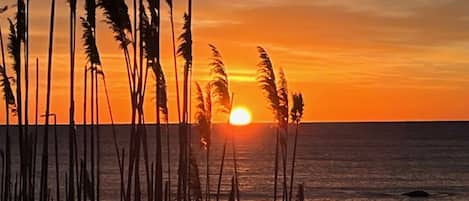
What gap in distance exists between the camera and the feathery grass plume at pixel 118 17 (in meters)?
8.69

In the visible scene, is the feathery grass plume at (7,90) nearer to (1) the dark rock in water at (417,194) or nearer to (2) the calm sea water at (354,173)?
(2) the calm sea water at (354,173)

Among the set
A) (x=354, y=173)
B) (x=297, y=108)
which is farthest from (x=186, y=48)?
(x=354, y=173)

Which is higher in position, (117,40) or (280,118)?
(117,40)

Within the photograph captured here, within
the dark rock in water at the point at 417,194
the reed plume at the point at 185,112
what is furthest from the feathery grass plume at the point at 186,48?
the dark rock in water at the point at 417,194

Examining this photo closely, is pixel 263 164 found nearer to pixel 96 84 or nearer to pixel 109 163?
pixel 109 163

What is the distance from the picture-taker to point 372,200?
55.8 m

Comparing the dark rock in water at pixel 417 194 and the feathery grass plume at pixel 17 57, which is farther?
the dark rock in water at pixel 417 194

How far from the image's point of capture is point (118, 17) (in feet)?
28.7

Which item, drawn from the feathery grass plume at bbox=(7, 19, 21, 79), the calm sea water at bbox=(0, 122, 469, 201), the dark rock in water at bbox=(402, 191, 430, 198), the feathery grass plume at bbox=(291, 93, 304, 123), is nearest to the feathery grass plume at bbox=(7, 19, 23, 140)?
the feathery grass plume at bbox=(7, 19, 21, 79)

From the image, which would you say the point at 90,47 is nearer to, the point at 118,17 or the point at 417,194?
the point at 118,17

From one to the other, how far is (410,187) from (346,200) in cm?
1239

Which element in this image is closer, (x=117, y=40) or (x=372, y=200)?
(x=117, y=40)

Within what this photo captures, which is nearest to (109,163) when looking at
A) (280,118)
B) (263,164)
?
(263,164)

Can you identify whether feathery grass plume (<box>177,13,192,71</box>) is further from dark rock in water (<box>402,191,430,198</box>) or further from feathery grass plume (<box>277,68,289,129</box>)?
dark rock in water (<box>402,191,430,198</box>)
